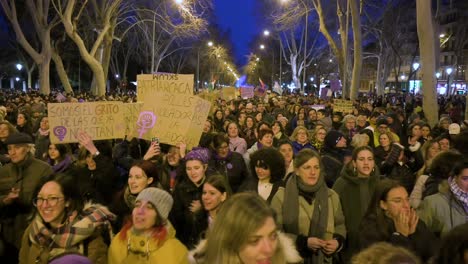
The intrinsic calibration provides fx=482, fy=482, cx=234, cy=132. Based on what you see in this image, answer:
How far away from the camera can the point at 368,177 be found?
501cm

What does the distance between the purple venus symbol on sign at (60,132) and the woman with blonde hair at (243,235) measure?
4.58 metres

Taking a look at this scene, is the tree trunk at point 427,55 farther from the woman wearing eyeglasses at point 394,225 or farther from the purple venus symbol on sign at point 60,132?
the woman wearing eyeglasses at point 394,225

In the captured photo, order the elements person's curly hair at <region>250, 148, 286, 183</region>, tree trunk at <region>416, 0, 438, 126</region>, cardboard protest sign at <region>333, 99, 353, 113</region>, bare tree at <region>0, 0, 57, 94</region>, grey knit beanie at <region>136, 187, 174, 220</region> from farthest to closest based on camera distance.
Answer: bare tree at <region>0, 0, 57, 94</region> → cardboard protest sign at <region>333, 99, 353, 113</region> → tree trunk at <region>416, 0, 438, 126</region> → person's curly hair at <region>250, 148, 286, 183</region> → grey knit beanie at <region>136, 187, 174, 220</region>

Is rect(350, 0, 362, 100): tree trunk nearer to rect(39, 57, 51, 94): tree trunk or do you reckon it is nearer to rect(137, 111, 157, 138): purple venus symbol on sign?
rect(39, 57, 51, 94): tree trunk

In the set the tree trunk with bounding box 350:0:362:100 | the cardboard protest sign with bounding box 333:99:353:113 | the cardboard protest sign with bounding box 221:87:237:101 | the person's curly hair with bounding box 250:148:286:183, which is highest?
the tree trunk with bounding box 350:0:362:100

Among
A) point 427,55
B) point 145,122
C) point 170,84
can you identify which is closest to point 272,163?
point 145,122

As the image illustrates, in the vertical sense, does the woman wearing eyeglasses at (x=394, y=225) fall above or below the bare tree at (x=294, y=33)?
below

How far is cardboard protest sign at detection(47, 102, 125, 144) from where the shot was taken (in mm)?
6688

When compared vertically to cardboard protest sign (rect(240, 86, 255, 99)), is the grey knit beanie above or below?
below

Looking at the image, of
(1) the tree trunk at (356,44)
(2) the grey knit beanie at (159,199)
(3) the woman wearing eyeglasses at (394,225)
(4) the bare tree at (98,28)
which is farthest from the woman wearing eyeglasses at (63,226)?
(4) the bare tree at (98,28)

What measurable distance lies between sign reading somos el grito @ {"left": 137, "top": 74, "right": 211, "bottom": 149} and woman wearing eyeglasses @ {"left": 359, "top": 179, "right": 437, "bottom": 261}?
3.45 m

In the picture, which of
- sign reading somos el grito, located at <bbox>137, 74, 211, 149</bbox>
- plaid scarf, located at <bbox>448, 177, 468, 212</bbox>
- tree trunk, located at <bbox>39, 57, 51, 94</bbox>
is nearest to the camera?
plaid scarf, located at <bbox>448, 177, 468, 212</bbox>

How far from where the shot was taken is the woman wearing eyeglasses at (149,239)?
3.14 meters

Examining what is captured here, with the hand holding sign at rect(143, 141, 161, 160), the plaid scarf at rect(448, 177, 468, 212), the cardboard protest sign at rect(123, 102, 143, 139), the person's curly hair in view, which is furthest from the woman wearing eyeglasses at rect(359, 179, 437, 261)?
the cardboard protest sign at rect(123, 102, 143, 139)
